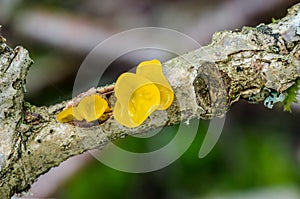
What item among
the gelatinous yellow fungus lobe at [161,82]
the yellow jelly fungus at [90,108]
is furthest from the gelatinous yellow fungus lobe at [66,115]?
the gelatinous yellow fungus lobe at [161,82]

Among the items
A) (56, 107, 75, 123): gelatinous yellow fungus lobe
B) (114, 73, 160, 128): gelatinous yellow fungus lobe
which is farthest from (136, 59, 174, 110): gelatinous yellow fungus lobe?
(56, 107, 75, 123): gelatinous yellow fungus lobe

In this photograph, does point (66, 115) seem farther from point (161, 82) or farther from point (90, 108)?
point (161, 82)

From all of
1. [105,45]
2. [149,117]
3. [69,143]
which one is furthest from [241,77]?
[105,45]

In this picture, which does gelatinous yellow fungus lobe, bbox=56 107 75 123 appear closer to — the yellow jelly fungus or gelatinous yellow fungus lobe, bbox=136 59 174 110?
the yellow jelly fungus

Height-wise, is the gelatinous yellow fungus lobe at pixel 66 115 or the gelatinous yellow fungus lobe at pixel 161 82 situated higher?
the gelatinous yellow fungus lobe at pixel 161 82

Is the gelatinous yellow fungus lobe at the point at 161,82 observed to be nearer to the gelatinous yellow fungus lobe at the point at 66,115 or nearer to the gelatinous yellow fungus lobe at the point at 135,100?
the gelatinous yellow fungus lobe at the point at 135,100

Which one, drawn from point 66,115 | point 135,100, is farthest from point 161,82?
point 66,115
